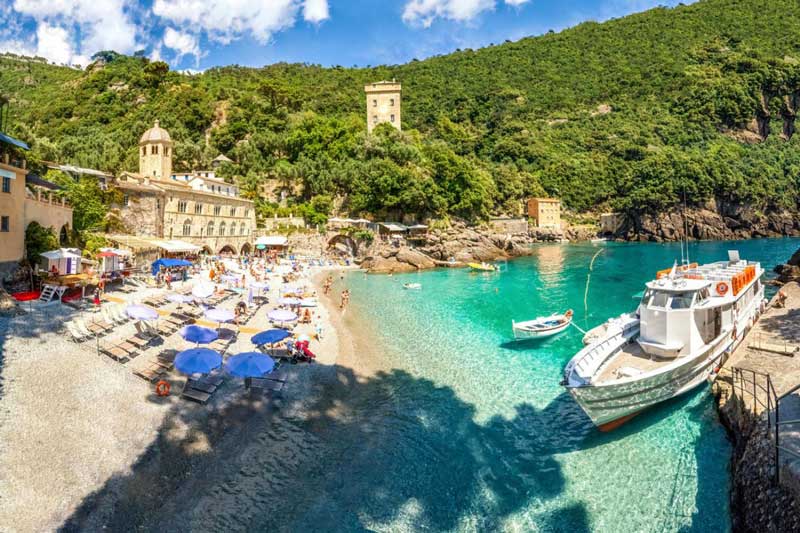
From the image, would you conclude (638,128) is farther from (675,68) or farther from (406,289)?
(406,289)

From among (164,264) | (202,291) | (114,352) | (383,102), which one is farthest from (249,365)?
(383,102)

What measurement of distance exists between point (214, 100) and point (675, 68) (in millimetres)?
149036

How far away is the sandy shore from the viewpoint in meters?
8.24

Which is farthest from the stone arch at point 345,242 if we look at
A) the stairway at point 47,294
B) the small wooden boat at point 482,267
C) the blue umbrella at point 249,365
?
the blue umbrella at point 249,365

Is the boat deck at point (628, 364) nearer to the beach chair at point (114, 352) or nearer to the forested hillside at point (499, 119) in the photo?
the beach chair at point (114, 352)

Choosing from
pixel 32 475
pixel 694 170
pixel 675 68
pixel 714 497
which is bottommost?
pixel 714 497

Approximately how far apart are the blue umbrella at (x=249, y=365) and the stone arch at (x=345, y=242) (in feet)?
134

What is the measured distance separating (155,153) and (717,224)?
345ft

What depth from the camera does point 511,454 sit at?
37.4 feet

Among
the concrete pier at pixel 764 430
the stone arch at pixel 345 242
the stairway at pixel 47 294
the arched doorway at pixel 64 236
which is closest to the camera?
the concrete pier at pixel 764 430

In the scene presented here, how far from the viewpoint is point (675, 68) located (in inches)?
5507

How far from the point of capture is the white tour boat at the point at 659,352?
11.6 meters

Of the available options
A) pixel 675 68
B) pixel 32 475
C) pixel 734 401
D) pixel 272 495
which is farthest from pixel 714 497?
pixel 675 68

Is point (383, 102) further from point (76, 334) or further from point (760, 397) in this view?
point (760, 397)
